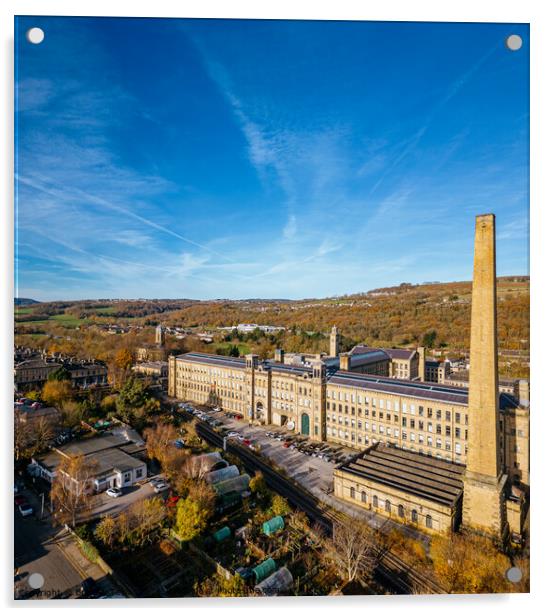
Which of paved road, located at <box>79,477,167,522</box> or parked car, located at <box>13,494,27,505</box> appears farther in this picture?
paved road, located at <box>79,477,167,522</box>

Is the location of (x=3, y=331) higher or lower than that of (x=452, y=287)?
lower

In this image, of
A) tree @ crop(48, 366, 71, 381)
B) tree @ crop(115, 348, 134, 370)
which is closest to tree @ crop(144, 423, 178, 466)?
tree @ crop(48, 366, 71, 381)

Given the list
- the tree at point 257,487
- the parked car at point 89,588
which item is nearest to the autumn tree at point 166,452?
the tree at point 257,487

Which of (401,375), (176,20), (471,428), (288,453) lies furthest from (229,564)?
(401,375)

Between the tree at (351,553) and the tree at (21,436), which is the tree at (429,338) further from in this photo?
the tree at (21,436)

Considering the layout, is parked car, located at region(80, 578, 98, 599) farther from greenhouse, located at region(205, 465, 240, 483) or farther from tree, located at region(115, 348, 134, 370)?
tree, located at region(115, 348, 134, 370)

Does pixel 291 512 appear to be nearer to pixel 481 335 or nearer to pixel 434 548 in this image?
pixel 434 548
